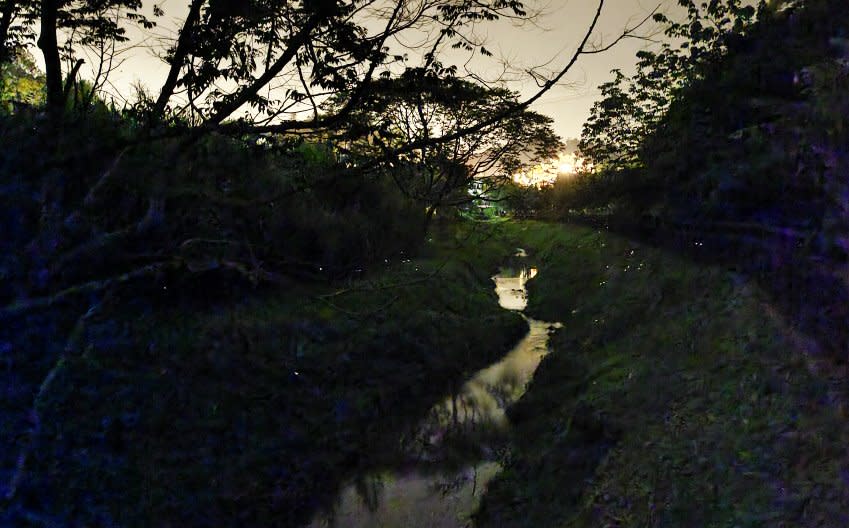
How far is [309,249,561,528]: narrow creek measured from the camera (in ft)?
25.3

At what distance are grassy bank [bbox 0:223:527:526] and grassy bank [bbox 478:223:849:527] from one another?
2946mm

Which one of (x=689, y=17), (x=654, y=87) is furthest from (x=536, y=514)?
(x=654, y=87)

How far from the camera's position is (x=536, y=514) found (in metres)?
6.59

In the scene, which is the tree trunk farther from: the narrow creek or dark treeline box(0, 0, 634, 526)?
the narrow creek

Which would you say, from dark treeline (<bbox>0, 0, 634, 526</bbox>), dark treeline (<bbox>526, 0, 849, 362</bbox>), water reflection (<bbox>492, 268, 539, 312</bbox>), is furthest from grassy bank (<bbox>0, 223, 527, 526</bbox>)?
water reflection (<bbox>492, 268, 539, 312</bbox>)

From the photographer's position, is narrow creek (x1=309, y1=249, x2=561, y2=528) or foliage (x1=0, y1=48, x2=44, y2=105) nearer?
narrow creek (x1=309, y1=249, x2=561, y2=528)

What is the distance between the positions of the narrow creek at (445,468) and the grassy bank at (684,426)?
0.51 metres

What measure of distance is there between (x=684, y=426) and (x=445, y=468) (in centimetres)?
424

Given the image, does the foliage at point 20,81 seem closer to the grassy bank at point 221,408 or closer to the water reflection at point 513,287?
the grassy bank at point 221,408

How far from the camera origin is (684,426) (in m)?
6.30

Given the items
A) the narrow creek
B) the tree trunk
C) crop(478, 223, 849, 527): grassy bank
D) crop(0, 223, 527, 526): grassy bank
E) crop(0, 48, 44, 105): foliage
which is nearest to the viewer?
crop(478, 223, 849, 527): grassy bank

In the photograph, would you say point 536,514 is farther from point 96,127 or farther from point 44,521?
point 96,127

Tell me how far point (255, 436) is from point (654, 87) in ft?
86.4

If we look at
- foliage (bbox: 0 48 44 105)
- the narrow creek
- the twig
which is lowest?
the narrow creek
